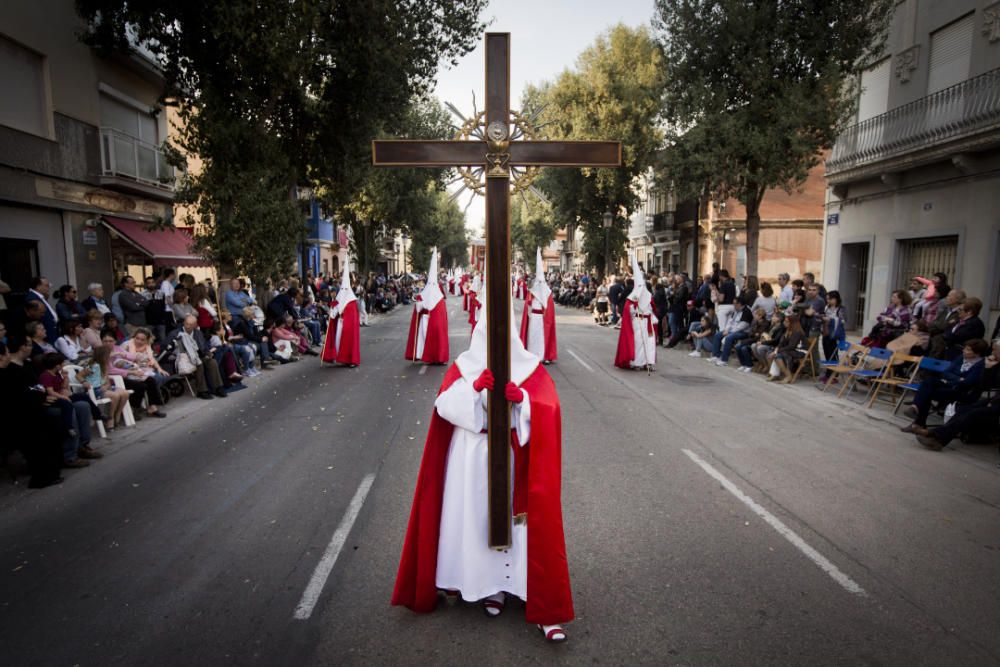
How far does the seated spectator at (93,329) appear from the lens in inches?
323

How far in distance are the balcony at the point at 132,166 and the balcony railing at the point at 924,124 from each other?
17161mm

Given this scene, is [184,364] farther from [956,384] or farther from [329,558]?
[956,384]

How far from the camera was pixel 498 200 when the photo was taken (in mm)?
3336

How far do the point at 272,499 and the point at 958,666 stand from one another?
488 cm

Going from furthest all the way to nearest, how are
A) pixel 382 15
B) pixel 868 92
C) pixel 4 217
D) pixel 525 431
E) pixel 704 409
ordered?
pixel 868 92 < pixel 382 15 < pixel 4 217 < pixel 704 409 < pixel 525 431

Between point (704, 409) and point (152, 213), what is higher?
point (152, 213)

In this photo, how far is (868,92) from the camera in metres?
16.9

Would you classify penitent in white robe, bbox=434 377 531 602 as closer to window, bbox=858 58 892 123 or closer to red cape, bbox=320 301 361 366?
red cape, bbox=320 301 361 366

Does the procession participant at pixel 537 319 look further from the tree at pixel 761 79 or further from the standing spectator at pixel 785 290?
the tree at pixel 761 79

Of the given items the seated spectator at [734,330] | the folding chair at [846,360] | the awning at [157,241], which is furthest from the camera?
the awning at [157,241]

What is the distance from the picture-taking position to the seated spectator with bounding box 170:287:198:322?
33.4 feet

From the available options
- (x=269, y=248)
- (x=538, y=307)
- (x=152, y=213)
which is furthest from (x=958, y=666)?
(x=152, y=213)

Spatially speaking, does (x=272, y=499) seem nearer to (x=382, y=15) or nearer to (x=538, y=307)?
(x=538, y=307)

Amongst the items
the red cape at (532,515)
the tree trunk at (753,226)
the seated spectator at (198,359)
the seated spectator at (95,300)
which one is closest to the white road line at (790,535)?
the red cape at (532,515)
